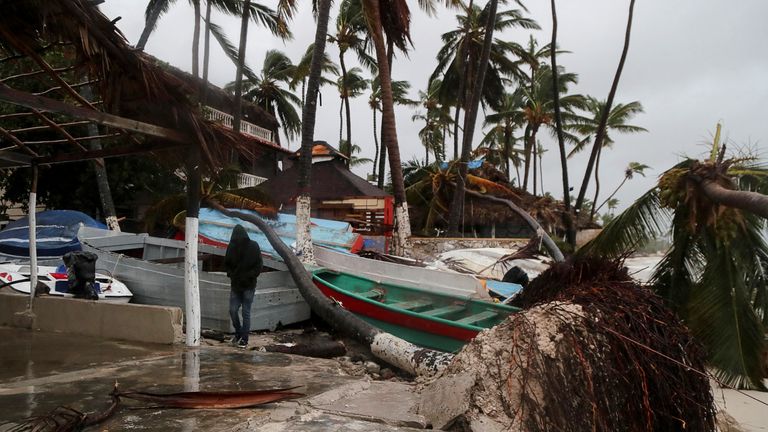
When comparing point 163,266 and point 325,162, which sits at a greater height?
point 325,162

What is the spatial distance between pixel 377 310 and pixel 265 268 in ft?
12.3

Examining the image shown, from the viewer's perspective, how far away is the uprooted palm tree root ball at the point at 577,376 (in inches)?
147

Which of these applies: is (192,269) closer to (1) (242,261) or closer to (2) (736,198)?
(1) (242,261)

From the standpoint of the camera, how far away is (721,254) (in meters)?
7.62

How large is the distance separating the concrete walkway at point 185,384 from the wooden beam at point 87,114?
2526 mm

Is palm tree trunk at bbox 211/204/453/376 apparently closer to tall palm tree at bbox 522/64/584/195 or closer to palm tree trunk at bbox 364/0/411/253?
palm tree trunk at bbox 364/0/411/253

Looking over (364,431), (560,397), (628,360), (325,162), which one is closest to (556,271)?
(628,360)

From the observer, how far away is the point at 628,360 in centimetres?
403

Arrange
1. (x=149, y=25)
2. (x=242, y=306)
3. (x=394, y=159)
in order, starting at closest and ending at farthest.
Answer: (x=242, y=306), (x=394, y=159), (x=149, y=25)

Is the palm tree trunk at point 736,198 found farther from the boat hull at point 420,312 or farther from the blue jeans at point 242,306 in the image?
the blue jeans at point 242,306

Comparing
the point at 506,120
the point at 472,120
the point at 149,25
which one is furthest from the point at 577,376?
the point at 506,120

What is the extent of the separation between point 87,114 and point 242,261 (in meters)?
3.77

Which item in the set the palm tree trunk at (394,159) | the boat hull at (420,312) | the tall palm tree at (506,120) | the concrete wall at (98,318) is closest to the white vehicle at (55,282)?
the concrete wall at (98,318)

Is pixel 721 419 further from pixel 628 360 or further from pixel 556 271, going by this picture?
pixel 628 360
